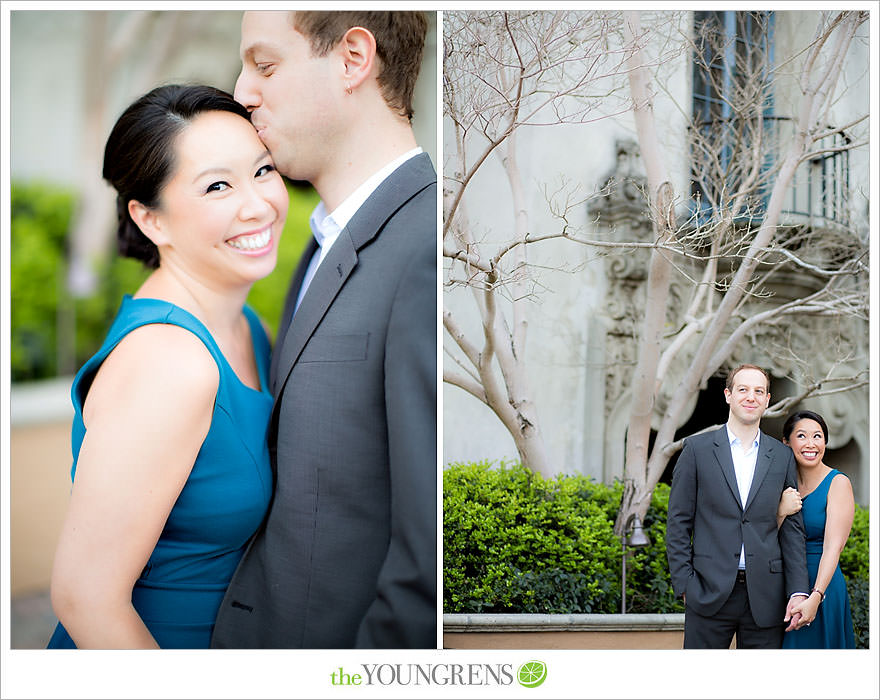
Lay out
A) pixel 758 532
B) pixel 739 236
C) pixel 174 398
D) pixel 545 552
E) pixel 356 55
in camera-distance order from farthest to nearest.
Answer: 1. pixel 739 236
2. pixel 545 552
3. pixel 758 532
4. pixel 356 55
5. pixel 174 398

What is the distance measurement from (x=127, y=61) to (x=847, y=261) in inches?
122

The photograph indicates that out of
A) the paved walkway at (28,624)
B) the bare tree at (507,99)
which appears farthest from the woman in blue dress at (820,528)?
the paved walkway at (28,624)

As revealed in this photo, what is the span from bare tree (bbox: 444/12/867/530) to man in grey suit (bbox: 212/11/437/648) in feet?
1.41

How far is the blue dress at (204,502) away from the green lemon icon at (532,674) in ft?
3.89

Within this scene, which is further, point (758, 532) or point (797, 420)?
point (797, 420)

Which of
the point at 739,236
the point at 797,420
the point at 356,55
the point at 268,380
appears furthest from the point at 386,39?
the point at 797,420

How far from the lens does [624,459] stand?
3.67 m

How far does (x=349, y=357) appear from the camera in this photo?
2.72 meters

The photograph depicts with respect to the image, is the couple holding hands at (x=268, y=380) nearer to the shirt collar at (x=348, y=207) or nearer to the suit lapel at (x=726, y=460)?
the shirt collar at (x=348, y=207)

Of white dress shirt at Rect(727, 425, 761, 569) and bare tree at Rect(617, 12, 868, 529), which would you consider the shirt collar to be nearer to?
bare tree at Rect(617, 12, 868, 529)

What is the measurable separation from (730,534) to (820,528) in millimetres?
367

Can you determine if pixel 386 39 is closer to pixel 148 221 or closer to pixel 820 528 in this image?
pixel 148 221

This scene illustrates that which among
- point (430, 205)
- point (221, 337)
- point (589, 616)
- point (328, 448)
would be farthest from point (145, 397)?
point (589, 616)

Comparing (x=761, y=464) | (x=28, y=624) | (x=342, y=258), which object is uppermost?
(x=342, y=258)
